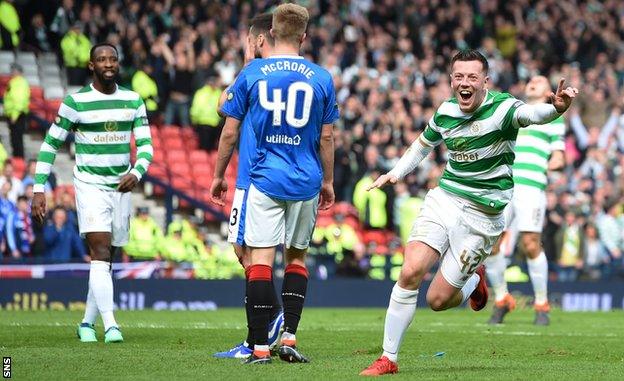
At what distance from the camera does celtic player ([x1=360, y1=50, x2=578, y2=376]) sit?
934 cm

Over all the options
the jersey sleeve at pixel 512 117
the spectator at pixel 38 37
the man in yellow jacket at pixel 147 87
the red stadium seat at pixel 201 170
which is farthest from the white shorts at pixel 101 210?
the spectator at pixel 38 37

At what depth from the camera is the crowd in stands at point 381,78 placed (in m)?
24.2

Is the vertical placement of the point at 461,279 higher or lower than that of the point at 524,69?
lower

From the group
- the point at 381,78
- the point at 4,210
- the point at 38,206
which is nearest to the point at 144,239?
the point at 4,210

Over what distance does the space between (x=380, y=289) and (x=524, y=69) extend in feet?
37.0

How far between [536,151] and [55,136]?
19.4 ft

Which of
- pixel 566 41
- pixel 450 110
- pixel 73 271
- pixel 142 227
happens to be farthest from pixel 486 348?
pixel 566 41

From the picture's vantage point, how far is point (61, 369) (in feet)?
29.9

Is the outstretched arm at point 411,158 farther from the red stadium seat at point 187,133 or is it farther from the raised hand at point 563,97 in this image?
the red stadium seat at point 187,133

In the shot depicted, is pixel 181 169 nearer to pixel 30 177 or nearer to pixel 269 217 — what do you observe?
pixel 30 177

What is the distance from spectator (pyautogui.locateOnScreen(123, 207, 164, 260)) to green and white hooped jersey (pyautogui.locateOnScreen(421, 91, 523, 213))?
11529mm

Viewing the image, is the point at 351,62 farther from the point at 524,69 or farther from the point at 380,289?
the point at 380,289

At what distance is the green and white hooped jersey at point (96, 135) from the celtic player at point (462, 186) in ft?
10.6

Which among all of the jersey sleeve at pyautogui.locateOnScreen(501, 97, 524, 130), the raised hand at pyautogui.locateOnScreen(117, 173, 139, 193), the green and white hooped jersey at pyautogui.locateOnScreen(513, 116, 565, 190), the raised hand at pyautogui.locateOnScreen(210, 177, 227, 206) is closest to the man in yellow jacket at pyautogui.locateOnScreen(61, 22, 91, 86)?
the green and white hooped jersey at pyautogui.locateOnScreen(513, 116, 565, 190)
